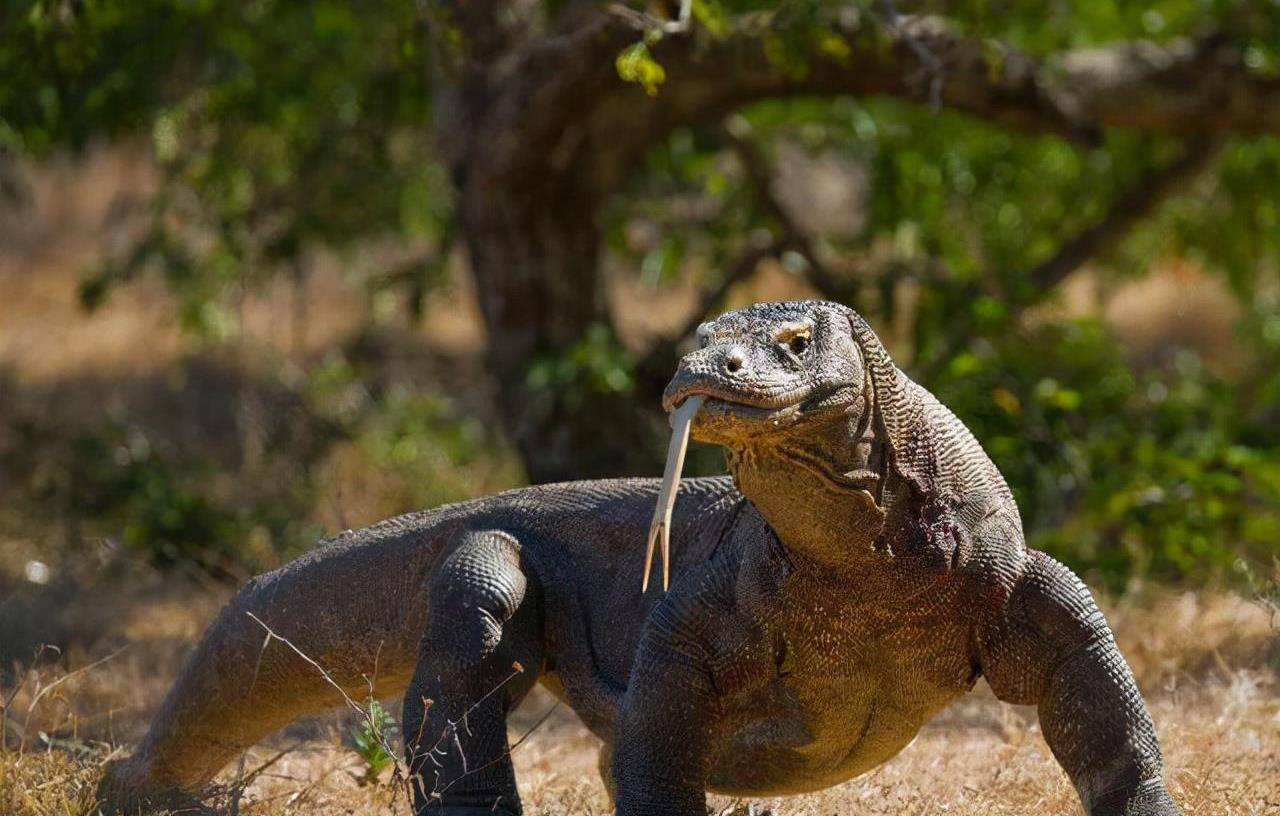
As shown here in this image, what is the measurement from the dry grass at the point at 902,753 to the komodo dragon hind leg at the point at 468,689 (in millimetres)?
148

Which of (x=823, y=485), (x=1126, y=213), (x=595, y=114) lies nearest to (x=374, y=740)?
(x=823, y=485)

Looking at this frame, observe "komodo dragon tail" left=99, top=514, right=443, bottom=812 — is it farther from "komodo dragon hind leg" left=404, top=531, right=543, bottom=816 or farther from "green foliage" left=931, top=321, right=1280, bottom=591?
"green foliage" left=931, top=321, right=1280, bottom=591

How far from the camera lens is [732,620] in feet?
11.1

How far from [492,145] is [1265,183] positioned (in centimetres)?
397

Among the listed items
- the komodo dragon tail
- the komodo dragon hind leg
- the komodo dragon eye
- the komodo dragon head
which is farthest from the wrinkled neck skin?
the komodo dragon tail

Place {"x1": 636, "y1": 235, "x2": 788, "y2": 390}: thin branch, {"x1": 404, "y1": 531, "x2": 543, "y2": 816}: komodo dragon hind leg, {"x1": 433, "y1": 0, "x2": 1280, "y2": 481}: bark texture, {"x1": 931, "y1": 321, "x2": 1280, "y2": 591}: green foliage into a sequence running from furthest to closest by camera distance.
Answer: {"x1": 636, "y1": 235, "x2": 788, "y2": 390}: thin branch
{"x1": 433, "y1": 0, "x2": 1280, "y2": 481}: bark texture
{"x1": 931, "y1": 321, "x2": 1280, "y2": 591}: green foliage
{"x1": 404, "y1": 531, "x2": 543, "y2": 816}: komodo dragon hind leg

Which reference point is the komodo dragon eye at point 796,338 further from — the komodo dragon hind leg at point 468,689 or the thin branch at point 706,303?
the thin branch at point 706,303

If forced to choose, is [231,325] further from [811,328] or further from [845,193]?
[845,193]

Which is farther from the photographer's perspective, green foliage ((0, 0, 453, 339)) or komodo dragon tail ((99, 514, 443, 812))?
green foliage ((0, 0, 453, 339))

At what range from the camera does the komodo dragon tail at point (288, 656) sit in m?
4.06

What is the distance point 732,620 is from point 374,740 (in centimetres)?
95

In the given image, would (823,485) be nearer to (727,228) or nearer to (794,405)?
(794,405)

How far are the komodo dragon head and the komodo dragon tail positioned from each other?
117cm

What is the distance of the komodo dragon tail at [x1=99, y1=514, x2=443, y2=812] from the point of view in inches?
160
